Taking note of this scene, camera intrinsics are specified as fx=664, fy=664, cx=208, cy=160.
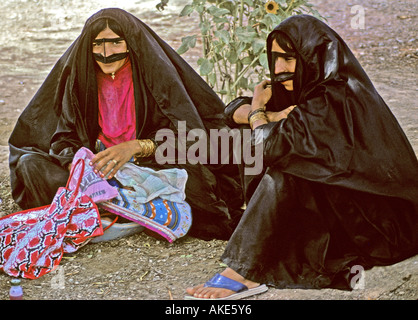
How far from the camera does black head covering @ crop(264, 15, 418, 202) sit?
3.00 metres

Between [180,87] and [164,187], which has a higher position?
[180,87]

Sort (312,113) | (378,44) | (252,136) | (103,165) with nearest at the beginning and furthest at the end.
Answer: (312,113)
(252,136)
(103,165)
(378,44)

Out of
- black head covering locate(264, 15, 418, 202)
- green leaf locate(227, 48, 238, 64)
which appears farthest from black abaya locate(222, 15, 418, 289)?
green leaf locate(227, 48, 238, 64)

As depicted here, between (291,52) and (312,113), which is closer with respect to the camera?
(312,113)

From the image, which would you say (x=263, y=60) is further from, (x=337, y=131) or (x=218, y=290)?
(x=218, y=290)

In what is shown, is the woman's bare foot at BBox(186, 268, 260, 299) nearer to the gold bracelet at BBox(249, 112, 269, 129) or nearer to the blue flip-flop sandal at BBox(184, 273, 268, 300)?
the blue flip-flop sandal at BBox(184, 273, 268, 300)

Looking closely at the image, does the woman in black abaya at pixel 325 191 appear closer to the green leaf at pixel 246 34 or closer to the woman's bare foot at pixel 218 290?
the woman's bare foot at pixel 218 290

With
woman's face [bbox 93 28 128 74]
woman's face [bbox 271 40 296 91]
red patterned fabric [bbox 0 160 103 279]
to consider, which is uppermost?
woman's face [bbox 93 28 128 74]

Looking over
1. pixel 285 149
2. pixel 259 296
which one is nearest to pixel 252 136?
pixel 285 149

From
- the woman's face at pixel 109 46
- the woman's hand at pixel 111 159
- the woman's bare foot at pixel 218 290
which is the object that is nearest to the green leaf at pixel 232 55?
the woman's face at pixel 109 46

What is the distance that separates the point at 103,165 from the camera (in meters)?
3.72

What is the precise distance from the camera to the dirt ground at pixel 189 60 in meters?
3.20

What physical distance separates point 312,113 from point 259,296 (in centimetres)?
88
